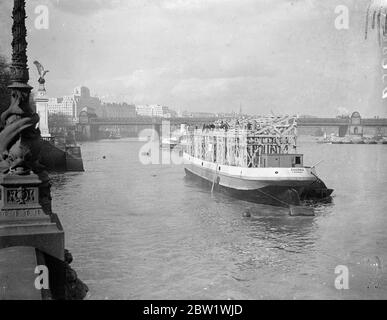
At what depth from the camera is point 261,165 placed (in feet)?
118

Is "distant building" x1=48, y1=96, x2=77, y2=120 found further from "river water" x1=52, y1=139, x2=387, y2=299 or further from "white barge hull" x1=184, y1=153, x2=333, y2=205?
"white barge hull" x1=184, y1=153, x2=333, y2=205

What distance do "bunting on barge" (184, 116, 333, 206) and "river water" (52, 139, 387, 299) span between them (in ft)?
4.66

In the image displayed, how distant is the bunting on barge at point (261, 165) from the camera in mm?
33344

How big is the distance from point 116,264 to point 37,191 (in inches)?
342

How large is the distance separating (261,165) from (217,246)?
1575 centimetres

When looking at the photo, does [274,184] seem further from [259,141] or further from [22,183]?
[22,183]

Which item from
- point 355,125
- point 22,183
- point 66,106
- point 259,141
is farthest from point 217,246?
point 66,106

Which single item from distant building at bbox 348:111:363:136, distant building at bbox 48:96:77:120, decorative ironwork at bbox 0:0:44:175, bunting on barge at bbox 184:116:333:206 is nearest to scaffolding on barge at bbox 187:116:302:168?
bunting on barge at bbox 184:116:333:206

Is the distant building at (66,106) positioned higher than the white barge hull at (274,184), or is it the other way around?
the distant building at (66,106)

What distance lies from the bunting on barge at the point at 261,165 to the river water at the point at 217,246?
142cm

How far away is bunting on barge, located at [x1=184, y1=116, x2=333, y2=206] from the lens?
33.3 meters

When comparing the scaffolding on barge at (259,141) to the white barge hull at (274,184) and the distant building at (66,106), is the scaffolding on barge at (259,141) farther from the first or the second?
the distant building at (66,106)

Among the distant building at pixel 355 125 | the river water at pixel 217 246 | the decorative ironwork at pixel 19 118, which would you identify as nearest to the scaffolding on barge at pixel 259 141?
the river water at pixel 217 246

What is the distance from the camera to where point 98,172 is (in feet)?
182
